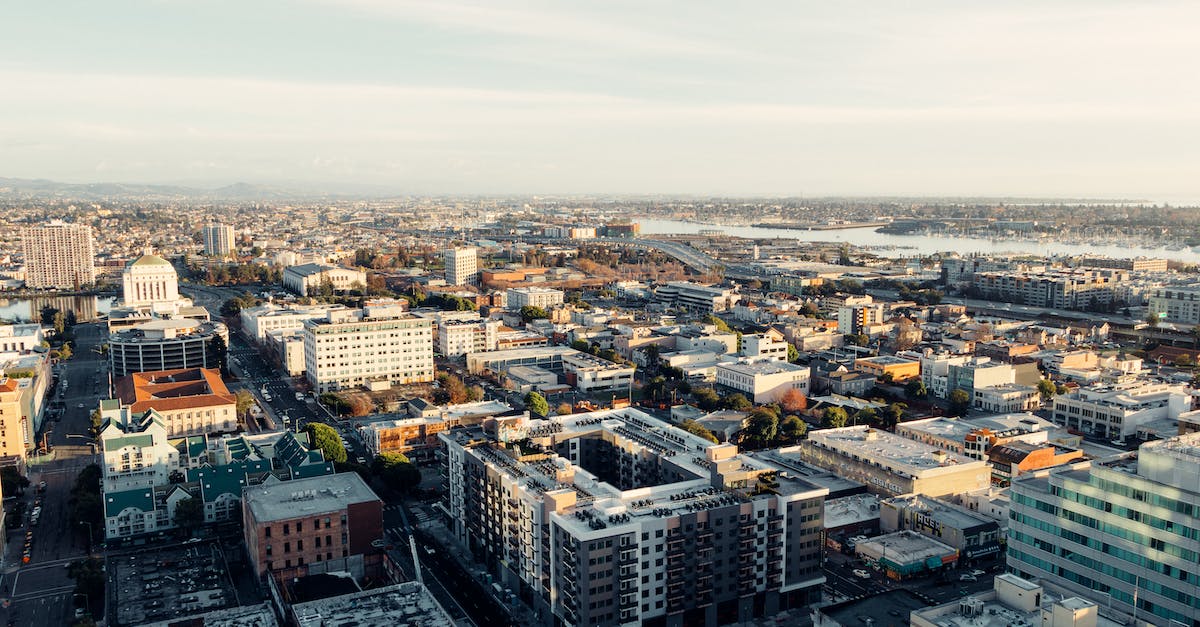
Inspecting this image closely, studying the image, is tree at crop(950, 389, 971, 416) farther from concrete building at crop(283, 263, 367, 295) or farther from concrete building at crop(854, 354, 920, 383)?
concrete building at crop(283, 263, 367, 295)

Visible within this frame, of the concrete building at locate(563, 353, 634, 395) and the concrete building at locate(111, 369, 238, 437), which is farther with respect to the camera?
the concrete building at locate(563, 353, 634, 395)

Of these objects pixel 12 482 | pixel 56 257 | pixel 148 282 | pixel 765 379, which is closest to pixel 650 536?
pixel 12 482

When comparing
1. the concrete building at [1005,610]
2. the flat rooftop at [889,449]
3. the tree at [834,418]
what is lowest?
the tree at [834,418]

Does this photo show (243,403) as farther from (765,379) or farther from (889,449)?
(889,449)

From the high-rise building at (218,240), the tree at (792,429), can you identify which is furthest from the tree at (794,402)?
the high-rise building at (218,240)

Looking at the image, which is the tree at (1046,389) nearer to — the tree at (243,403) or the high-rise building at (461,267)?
the tree at (243,403)

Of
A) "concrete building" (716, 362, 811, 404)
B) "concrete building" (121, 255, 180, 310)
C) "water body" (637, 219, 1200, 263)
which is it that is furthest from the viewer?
"water body" (637, 219, 1200, 263)

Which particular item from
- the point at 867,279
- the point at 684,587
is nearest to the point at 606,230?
the point at 867,279

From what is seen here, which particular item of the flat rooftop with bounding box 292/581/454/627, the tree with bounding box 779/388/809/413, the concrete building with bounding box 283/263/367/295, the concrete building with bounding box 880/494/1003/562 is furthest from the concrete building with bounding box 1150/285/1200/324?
the concrete building with bounding box 283/263/367/295
